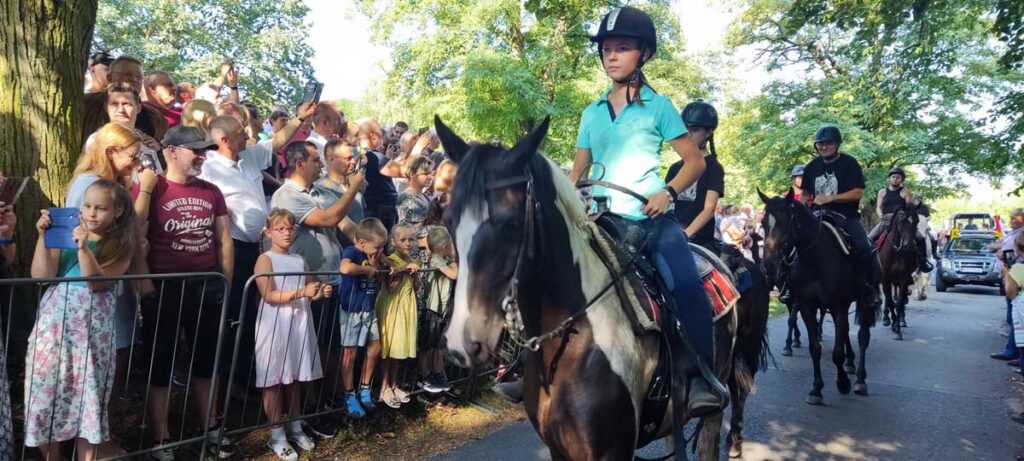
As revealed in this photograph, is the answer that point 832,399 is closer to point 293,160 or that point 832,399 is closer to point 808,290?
point 808,290

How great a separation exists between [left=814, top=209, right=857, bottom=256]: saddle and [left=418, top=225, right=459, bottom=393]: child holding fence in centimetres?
471

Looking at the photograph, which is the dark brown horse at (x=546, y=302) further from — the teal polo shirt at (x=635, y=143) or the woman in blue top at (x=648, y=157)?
the teal polo shirt at (x=635, y=143)

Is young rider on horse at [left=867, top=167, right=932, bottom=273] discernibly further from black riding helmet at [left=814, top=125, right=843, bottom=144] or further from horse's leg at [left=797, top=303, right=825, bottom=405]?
horse's leg at [left=797, top=303, right=825, bottom=405]

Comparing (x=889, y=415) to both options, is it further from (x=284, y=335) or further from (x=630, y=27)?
(x=284, y=335)

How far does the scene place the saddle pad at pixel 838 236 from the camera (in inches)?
286

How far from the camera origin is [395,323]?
17.7 ft

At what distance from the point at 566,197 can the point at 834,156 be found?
6.61m

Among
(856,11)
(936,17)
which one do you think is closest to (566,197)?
(856,11)

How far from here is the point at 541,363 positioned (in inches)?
104

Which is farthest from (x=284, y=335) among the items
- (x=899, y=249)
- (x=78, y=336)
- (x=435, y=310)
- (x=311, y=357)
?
(x=899, y=249)

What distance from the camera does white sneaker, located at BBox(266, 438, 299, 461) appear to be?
4.43m

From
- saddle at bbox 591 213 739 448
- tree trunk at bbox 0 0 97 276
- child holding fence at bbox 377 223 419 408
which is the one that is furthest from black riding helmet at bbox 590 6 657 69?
tree trunk at bbox 0 0 97 276

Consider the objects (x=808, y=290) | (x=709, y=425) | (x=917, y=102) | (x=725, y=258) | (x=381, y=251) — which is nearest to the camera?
(x=709, y=425)

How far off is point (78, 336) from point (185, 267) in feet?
2.83
